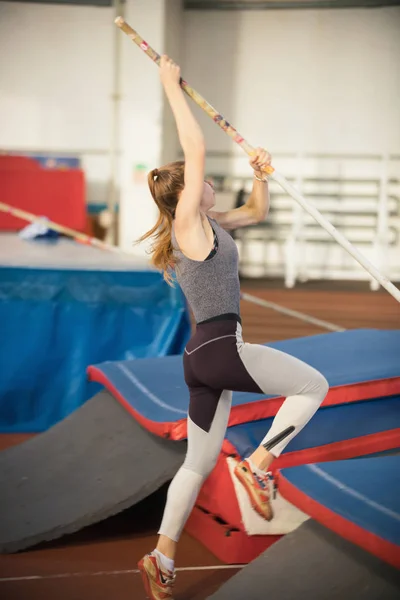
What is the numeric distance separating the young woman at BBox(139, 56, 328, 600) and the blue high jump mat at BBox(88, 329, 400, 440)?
0.36m

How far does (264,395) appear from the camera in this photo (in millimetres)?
2309

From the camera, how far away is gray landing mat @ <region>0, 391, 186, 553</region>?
7.25 ft

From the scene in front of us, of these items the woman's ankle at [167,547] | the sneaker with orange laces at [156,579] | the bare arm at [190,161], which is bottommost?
the sneaker with orange laces at [156,579]

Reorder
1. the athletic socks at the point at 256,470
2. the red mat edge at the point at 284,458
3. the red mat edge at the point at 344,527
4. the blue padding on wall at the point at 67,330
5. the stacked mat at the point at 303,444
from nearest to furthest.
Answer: the red mat edge at the point at 344,527
the stacked mat at the point at 303,444
the athletic socks at the point at 256,470
the red mat edge at the point at 284,458
the blue padding on wall at the point at 67,330

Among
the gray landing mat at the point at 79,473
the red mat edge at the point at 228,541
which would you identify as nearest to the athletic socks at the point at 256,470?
the red mat edge at the point at 228,541

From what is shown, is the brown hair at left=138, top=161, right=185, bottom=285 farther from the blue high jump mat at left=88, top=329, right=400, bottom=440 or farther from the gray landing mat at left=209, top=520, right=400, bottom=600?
the gray landing mat at left=209, top=520, right=400, bottom=600

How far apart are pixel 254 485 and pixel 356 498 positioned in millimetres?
337

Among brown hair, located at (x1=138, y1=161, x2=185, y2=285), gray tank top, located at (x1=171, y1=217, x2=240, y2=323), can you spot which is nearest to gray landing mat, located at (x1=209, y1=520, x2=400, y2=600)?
gray tank top, located at (x1=171, y1=217, x2=240, y2=323)

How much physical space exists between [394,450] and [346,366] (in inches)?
16.1

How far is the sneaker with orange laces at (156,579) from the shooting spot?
5.90 feet

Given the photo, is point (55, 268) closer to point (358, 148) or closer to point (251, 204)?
point (251, 204)

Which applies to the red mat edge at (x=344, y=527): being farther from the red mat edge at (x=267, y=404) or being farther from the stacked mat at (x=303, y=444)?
the red mat edge at (x=267, y=404)

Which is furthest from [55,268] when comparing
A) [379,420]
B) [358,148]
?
[358,148]

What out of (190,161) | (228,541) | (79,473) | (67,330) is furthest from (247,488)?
(67,330)
